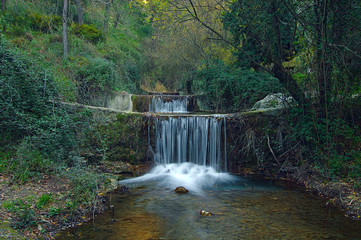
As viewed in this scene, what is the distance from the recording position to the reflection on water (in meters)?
5.07

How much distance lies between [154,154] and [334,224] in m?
6.19

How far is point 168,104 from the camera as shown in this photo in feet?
52.3

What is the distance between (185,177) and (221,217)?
3.35m

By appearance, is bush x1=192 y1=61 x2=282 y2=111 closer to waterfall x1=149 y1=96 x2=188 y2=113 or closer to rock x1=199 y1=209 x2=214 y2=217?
waterfall x1=149 y1=96 x2=188 y2=113

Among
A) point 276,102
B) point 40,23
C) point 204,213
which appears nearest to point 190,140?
point 276,102

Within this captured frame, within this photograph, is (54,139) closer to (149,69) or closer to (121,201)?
(121,201)

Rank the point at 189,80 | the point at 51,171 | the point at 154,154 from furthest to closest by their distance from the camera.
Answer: the point at 189,80
the point at 154,154
the point at 51,171

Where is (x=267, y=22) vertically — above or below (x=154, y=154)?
above

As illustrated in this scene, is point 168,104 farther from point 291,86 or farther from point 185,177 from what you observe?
point 291,86

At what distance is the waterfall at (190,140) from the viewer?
33.6 ft

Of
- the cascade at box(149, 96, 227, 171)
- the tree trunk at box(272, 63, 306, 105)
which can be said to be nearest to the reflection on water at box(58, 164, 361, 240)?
the cascade at box(149, 96, 227, 171)

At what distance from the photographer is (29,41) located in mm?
14914

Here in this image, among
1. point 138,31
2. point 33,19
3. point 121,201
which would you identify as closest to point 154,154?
point 121,201

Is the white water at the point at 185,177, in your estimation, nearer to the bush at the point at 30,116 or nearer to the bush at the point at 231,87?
the bush at the point at 30,116
